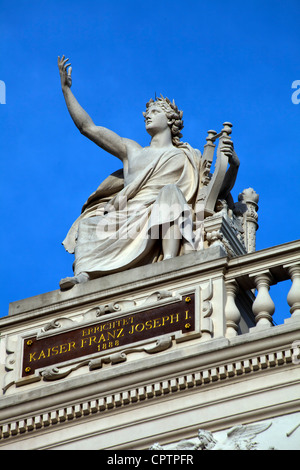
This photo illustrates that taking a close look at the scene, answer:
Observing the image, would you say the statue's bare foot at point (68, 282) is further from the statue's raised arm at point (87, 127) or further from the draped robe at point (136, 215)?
the statue's raised arm at point (87, 127)

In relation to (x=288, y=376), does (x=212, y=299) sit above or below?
above

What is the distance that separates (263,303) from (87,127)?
5.41 meters

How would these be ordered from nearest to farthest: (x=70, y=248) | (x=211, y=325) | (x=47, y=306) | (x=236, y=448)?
1. (x=236, y=448)
2. (x=211, y=325)
3. (x=47, y=306)
4. (x=70, y=248)

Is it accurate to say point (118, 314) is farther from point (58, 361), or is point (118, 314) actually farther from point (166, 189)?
point (166, 189)

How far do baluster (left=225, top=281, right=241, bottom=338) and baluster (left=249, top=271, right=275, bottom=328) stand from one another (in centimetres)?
25

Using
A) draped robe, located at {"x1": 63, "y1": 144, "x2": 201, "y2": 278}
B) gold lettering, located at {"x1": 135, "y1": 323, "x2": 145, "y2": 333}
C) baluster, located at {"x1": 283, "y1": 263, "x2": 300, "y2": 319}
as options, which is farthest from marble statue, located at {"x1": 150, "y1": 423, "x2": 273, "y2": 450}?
draped robe, located at {"x1": 63, "y1": 144, "x2": 201, "y2": 278}

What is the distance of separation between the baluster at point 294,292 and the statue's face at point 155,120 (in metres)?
4.30

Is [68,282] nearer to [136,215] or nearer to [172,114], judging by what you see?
[136,215]

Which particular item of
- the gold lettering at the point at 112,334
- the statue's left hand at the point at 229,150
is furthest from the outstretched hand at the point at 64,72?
the gold lettering at the point at 112,334

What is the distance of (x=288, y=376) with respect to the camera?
16109mm

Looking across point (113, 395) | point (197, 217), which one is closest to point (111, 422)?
point (113, 395)

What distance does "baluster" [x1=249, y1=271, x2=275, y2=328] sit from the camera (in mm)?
16925

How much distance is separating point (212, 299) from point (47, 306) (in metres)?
2.23
